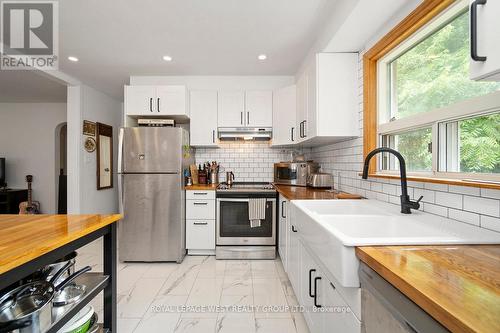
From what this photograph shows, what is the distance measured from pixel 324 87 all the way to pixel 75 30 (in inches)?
95.0

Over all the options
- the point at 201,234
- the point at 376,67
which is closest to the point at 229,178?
the point at 201,234

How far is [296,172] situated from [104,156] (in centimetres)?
342

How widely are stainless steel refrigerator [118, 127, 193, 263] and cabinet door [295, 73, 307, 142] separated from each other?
4.69 ft

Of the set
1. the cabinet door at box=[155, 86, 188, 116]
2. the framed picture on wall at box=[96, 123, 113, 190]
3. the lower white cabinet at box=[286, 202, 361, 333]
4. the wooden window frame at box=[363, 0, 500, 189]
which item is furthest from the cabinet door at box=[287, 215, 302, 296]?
the framed picture on wall at box=[96, 123, 113, 190]

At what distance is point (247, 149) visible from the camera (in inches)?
138

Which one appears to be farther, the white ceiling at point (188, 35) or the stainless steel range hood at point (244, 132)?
the stainless steel range hood at point (244, 132)

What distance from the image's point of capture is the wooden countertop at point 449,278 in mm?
449

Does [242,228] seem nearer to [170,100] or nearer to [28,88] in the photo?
[170,100]

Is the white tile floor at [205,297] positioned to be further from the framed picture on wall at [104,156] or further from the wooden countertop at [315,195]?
the framed picture on wall at [104,156]

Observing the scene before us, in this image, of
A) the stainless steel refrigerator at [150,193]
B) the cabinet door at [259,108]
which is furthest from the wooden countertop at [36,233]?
the cabinet door at [259,108]

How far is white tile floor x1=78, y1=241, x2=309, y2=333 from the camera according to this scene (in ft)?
5.58

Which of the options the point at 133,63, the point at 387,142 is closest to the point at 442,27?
the point at 387,142

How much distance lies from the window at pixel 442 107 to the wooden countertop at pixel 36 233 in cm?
187

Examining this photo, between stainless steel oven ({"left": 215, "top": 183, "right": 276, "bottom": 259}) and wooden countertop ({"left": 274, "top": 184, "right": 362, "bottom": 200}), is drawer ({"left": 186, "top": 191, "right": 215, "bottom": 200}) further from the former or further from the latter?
wooden countertop ({"left": 274, "top": 184, "right": 362, "bottom": 200})
